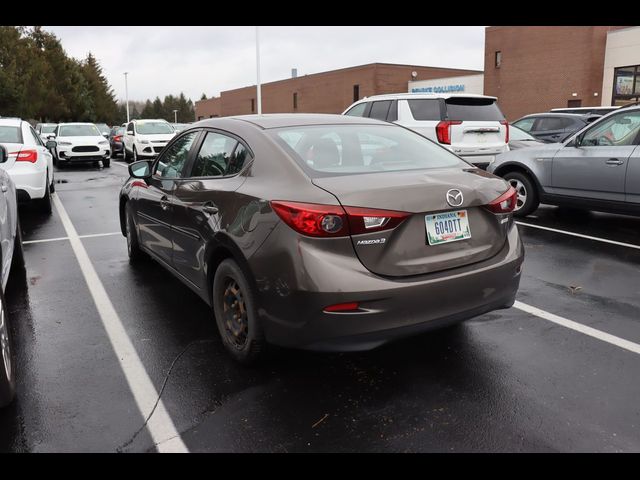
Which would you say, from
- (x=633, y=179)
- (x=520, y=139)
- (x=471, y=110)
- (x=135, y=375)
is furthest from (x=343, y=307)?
(x=520, y=139)

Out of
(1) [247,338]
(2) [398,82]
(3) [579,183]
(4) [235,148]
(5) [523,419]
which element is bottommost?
(5) [523,419]

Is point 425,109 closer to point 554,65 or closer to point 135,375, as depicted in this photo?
point 135,375

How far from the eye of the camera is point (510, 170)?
9016 millimetres

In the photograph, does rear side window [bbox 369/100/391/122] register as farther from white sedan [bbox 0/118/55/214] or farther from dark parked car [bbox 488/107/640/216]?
white sedan [bbox 0/118/55/214]

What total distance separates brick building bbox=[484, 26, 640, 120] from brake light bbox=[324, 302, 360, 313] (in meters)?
34.6

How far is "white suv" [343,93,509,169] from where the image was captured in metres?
10.7

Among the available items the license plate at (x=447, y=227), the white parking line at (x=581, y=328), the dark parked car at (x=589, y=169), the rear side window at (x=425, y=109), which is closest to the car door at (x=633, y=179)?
the dark parked car at (x=589, y=169)

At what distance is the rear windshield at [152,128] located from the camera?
21984 millimetres

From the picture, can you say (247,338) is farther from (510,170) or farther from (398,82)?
(398,82)

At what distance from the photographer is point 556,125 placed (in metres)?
14.8

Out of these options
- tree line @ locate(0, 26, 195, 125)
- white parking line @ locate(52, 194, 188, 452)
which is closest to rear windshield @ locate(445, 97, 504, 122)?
white parking line @ locate(52, 194, 188, 452)

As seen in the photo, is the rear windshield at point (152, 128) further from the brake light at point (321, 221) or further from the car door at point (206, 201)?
the brake light at point (321, 221)
